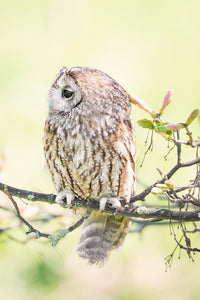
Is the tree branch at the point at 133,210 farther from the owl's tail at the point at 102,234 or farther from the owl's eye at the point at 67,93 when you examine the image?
the owl's eye at the point at 67,93

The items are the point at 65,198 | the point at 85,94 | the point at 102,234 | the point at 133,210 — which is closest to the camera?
the point at 133,210

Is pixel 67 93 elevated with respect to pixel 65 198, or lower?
elevated

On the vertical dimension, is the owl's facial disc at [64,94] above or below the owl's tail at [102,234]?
above

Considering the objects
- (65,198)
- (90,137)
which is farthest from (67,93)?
(65,198)

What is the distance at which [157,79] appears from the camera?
5.39 meters

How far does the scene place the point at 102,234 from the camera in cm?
290

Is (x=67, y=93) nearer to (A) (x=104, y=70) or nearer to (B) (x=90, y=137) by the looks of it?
(B) (x=90, y=137)

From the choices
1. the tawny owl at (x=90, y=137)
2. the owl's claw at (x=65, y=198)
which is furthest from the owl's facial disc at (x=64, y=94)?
the owl's claw at (x=65, y=198)

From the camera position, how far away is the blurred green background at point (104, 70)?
12.2ft

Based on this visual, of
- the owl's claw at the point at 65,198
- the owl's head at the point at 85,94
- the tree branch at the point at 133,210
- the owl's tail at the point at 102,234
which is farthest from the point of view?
the owl's tail at the point at 102,234

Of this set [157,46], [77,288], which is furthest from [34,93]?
[77,288]

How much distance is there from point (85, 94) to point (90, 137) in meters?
0.21

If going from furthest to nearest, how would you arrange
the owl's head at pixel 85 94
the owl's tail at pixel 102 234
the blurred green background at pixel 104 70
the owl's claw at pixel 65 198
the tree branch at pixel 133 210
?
the blurred green background at pixel 104 70 → the owl's tail at pixel 102 234 → the owl's claw at pixel 65 198 → the owl's head at pixel 85 94 → the tree branch at pixel 133 210

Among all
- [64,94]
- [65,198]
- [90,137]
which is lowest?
[65,198]
